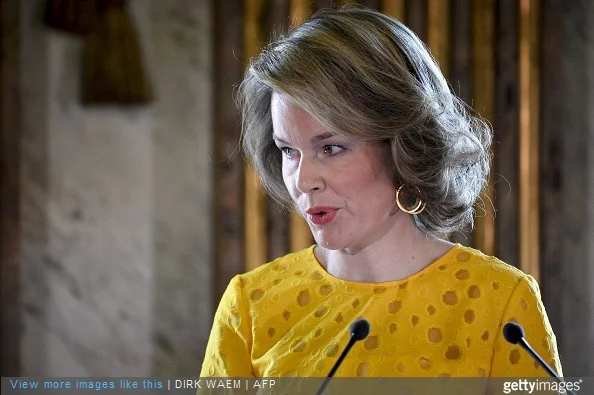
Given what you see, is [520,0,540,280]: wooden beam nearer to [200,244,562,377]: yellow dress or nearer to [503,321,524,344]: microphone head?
[200,244,562,377]: yellow dress

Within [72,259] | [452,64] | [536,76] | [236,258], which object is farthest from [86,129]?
[536,76]

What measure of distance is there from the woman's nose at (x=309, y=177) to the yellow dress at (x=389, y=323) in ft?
0.85

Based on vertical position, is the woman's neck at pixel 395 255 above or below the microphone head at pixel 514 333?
above

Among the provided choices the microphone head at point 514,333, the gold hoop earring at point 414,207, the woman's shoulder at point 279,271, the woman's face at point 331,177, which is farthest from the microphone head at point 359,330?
the woman's shoulder at point 279,271

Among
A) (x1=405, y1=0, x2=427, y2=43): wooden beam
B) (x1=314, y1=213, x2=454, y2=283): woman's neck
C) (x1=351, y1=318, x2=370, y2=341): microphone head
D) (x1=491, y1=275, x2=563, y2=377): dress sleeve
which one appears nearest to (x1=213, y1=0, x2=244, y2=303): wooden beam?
(x1=405, y1=0, x2=427, y2=43): wooden beam

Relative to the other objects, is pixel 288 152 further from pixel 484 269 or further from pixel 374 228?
pixel 484 269

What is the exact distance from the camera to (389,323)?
1.79m

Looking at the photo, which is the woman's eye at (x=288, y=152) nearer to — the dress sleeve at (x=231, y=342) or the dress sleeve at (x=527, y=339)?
the dress sleeve at (x=231, y=342)

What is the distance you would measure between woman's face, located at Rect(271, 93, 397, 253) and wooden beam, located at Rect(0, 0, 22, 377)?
199 cm

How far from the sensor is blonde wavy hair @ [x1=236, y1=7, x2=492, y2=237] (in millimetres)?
1736

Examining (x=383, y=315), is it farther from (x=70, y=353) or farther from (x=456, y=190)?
(x=70, y=353)

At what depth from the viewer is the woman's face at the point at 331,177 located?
174cm

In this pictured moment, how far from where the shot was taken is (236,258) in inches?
147

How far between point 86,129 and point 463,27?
1.55m
